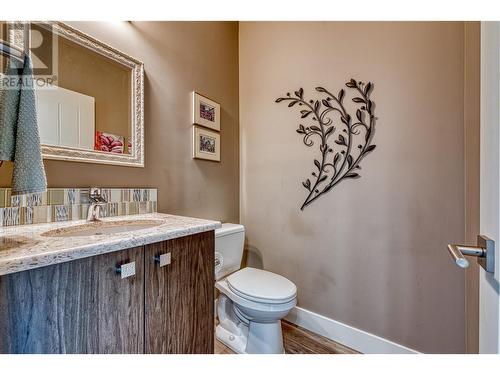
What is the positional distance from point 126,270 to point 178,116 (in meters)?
1.11

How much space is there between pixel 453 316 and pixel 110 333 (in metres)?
1.59

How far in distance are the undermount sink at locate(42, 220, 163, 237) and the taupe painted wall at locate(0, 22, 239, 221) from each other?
242 millimetres

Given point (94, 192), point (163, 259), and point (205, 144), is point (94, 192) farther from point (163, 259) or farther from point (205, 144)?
point (205, 144)

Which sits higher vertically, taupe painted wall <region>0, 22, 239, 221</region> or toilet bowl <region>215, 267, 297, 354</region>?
taupe painted wall <region>0, 22, 239, 221</region>

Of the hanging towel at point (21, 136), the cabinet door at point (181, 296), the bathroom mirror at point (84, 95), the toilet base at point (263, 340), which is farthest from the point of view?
the toilet base at point (263, 340)

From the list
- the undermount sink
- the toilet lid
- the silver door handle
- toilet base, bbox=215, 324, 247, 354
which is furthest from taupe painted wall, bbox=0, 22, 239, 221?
the silver door handle

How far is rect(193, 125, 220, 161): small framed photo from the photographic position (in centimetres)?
157

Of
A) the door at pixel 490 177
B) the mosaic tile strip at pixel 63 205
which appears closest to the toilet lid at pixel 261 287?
the mosaic tile strip at pixel 63 205

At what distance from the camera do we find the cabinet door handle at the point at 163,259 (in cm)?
74

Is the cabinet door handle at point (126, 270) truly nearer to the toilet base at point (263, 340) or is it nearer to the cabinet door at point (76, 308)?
the cabinet door at point (76, 308)

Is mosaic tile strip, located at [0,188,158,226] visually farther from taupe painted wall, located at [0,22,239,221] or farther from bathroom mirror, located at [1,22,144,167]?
bathroom mirror, located at [1,22,144,167]

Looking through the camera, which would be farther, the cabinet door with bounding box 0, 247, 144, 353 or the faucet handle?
the faucet handle

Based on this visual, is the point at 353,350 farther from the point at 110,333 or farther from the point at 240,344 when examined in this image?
the point at 110,333

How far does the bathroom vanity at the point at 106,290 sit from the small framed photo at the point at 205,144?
815mm
